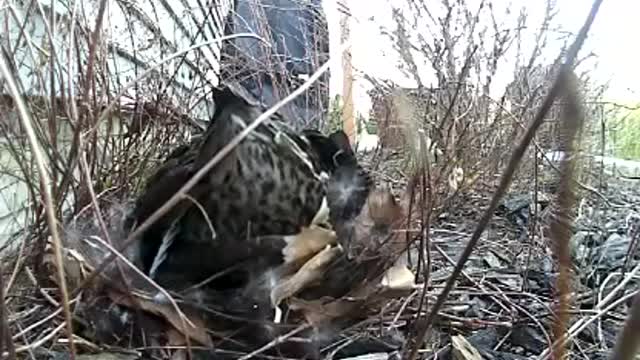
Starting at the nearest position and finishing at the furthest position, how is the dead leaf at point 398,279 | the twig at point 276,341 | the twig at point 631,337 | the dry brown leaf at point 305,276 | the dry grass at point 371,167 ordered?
the twig at point 631,337
the dry grass at point 371,167
the twig at point 276,341
the dry brown leaf at point 305,276
the dead leaf at point 398,279

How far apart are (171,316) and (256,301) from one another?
12cm

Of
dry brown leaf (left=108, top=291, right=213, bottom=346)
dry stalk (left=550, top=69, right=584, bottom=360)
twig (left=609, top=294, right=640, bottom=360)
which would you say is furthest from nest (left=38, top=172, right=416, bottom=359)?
twig (left=609, top=294, right=640, bottom=360)

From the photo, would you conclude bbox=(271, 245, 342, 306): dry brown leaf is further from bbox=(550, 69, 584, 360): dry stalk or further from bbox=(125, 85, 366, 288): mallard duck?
bbox=(550, 69, 584, 360): dry stalk

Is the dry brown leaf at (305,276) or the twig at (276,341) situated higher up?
the dry brown leaf at (305,276)

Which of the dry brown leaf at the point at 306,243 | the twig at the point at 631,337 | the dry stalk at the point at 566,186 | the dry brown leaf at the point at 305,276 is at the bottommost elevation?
the dry brown leaf at the point at 305,276

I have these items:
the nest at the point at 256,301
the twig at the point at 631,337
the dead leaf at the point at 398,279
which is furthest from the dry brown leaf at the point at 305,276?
the twig at the point at 631,337

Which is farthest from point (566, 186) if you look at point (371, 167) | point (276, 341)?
point (371, 167)

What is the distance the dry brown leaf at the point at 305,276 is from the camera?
1.10m

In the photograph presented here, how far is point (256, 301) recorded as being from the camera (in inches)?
42.6

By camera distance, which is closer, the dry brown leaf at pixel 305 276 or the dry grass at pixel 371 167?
the dry grass at pixel 371 167

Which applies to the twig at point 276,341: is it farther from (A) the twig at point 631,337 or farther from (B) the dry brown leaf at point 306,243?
(A) the twig at point 631,337

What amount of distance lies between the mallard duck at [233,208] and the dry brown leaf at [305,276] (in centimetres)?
4

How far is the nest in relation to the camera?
3.43 feet

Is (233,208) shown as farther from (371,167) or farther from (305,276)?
(371,167)
